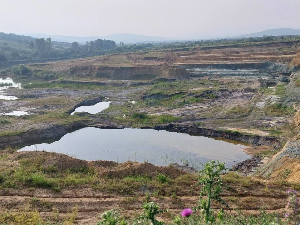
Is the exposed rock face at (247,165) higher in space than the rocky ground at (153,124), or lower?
lower

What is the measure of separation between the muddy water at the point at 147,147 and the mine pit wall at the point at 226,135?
621 mm

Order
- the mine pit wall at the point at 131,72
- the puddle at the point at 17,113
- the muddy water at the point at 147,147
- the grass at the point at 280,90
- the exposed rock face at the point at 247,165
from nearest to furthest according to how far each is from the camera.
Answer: the exposed rock face at the point at 247,165
the muddy water at the point at 147,147
the puddle at the point at 17,113
the grass at the point at 280,90
the mine pit wall at the point at 131,72

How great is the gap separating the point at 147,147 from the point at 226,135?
681cm

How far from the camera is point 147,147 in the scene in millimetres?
22359

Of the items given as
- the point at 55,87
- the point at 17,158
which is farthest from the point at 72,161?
the point at 55,87

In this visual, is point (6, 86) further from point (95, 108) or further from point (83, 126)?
point (83, 126)

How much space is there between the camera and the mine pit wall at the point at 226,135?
71.5 feet

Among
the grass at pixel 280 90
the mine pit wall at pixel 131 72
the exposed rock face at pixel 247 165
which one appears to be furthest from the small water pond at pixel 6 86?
the grass at pixel 280 90

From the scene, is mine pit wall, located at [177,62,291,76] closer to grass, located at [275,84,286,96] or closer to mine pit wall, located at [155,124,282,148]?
grass, located at [275,84,286,96]

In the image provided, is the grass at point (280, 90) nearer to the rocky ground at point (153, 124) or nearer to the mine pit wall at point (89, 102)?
the rocky ground at point (153, 124)

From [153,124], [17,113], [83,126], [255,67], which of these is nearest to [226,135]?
[153,124]

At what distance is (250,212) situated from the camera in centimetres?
1014

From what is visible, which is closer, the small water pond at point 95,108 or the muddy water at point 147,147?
the muddy water at point 147,147

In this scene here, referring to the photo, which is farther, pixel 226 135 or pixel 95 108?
pixel 95 108
